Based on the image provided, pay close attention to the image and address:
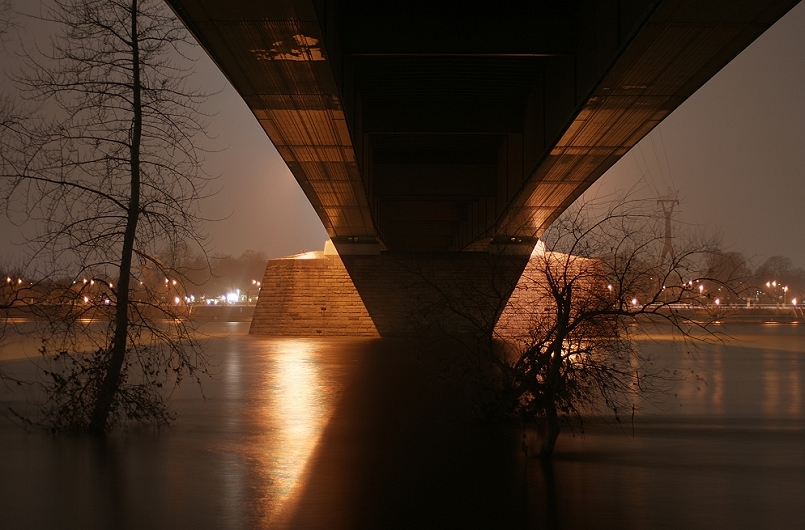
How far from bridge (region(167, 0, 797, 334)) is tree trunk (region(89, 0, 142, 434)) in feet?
4.12

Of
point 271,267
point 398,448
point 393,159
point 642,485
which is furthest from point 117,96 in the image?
point 271,267

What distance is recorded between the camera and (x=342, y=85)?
44.0 feet

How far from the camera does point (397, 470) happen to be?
9078 mm

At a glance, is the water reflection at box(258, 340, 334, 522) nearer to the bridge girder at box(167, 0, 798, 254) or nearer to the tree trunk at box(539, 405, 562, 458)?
the tree trunk at box(539, 405, 562, 458)

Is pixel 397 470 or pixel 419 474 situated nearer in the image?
pixel 419 474

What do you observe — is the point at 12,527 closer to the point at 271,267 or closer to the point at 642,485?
the point at 642,485

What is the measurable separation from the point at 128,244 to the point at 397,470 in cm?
518

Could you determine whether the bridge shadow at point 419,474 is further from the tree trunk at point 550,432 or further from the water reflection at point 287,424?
the tree trunk at point 550,432

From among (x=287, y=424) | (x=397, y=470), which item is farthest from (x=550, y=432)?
(x=287, y=424)

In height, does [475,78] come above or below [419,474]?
above

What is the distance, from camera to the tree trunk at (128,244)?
438 inches

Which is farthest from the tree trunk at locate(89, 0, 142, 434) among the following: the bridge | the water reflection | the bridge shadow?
the bridge shadow

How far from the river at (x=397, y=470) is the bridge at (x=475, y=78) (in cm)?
237

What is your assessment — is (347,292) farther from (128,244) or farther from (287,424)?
(128,244)
